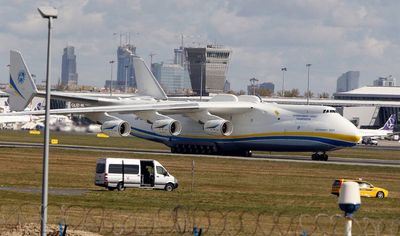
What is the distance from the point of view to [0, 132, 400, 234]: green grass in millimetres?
40875

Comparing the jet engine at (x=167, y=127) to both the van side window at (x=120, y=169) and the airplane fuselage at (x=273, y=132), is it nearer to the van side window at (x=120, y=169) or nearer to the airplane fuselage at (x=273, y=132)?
the airplane fuselage at (x=273, y=132)

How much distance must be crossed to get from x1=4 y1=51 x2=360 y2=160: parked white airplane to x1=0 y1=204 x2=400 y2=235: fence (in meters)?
40.1

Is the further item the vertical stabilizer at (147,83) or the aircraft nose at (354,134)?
the vertical stabilizer at (147,83)

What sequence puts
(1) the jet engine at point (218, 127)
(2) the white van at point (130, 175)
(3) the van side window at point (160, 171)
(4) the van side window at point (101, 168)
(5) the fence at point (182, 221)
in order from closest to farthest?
(5) the fence at point (182, 221) → (2) the white van at point (130, 175) → (4) the van side window at point (101, 168) → (3) the van side window at point (160, 171) → (1) the jet engine at point (218, 127)

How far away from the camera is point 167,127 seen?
8169cm

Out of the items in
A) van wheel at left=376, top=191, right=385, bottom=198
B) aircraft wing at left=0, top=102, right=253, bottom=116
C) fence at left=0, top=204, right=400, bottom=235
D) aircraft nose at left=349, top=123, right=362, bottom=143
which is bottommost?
fence at left=0, top=204, right=400, bottom=235

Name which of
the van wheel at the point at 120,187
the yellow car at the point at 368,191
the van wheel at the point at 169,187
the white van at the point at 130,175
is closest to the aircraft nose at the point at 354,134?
the yellow car at the point at 368,191

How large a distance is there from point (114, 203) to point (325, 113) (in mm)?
39520

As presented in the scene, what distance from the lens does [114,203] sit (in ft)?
134

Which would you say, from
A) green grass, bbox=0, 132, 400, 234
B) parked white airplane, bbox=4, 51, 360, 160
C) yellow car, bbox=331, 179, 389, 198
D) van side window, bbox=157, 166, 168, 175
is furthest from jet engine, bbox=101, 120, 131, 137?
yellow car, bbox=331, 179, 389, 198

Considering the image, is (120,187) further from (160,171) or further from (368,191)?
(368,191)

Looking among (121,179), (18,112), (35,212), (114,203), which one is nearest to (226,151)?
(18,112)

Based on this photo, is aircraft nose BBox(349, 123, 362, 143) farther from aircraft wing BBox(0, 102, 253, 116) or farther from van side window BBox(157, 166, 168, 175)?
van side window BBox(157, 166, 168, 175)

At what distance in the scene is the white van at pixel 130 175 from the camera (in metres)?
49.4
